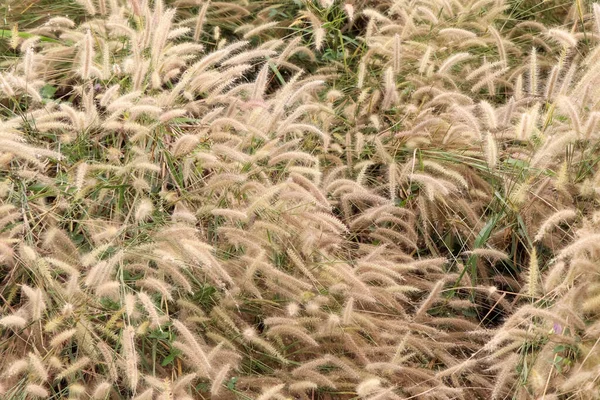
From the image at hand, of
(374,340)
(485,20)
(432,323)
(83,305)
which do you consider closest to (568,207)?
(432,323)

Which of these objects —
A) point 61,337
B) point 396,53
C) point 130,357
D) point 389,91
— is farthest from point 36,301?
point 396,53

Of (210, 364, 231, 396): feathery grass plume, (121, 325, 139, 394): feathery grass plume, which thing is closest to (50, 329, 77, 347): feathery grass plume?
(121, 325, 139, 394): feathery grass plume

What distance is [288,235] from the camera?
349 centimetres

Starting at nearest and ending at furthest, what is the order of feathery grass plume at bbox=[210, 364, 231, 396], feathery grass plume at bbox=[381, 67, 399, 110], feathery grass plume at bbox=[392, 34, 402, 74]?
feathery grass plume at bbox=[210, 364, 231, 396]
feathery grass plume at bbox=[381, 67, 399, 110]
feathery grass plume at bbox=[392, 34, 402, 74]

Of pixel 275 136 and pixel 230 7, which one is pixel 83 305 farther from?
pixel 230 7

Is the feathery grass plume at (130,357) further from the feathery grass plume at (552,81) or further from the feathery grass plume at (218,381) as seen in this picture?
the feathery grass plume at (552,81)

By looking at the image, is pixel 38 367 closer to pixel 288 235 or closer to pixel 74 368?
pixel 74 368

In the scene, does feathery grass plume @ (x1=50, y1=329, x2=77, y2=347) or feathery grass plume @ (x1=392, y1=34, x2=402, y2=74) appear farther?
feathery grass plume @ (x1=392, y1=34, x2=402, y2=74)

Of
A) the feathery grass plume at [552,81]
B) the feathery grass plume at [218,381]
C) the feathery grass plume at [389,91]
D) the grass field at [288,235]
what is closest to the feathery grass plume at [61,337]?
the grass field at [288,235]

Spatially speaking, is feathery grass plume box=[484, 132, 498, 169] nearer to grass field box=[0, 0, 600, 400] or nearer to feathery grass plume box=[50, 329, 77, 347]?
grass field box=[0, 0, 600, 400]

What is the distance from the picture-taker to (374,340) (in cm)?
349

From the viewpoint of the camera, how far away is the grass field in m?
3.16

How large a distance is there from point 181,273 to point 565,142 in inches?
61.7

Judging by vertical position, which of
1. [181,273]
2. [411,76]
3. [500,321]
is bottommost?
[500,321]
